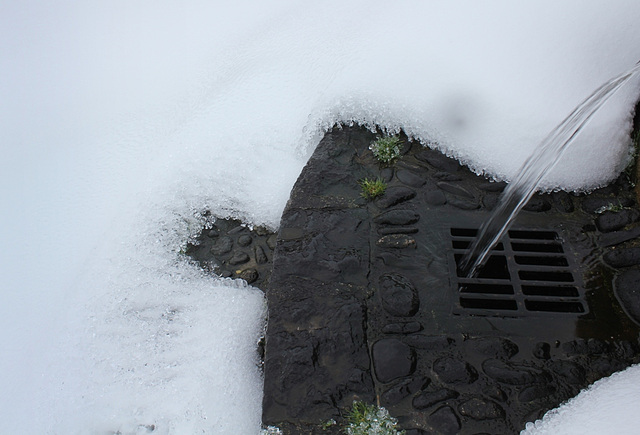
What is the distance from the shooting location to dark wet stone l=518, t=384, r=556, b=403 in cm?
239

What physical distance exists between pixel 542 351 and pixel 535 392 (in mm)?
223

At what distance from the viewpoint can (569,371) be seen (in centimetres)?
247

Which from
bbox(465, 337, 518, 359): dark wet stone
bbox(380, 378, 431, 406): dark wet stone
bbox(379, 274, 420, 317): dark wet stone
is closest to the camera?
bbox(380, 378, 431, 406): dark wet stone

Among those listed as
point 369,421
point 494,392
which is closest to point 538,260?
point 494,392

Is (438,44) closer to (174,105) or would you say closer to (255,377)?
(174,105)

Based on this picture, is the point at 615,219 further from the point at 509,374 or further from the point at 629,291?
the point at 509,374

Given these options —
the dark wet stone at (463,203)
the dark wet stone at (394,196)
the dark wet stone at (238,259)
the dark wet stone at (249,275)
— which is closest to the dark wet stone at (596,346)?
the dark wet stone at (463,203)

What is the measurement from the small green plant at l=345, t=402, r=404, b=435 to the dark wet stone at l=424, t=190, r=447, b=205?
1.28m

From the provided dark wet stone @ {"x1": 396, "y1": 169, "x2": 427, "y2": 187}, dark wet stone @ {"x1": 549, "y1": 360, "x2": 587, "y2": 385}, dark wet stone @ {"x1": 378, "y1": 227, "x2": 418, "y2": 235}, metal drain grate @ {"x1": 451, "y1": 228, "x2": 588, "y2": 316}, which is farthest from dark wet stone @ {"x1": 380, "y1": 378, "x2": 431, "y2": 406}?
dark wet stone @ {"x1": 396, "y1": 169, "x2": 427, "y2": 187}

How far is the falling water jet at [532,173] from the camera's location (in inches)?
116

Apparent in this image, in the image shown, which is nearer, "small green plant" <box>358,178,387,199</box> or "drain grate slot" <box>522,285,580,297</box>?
"drain grate slot" <box>522,285,580,297</box>

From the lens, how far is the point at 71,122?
158 inches

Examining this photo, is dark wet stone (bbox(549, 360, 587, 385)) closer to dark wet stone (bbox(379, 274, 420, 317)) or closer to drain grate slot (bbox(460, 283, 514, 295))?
drain grate slot (bbox(460, 283, 514, 295))

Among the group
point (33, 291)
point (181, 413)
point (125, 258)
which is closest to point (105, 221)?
point (125, 258)
